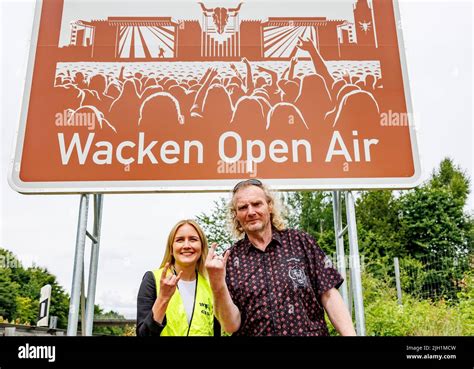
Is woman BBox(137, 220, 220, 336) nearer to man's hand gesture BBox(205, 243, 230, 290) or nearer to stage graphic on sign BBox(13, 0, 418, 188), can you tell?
man's hand gesture BBox(205, 243, 230, 290)

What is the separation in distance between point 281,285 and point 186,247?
37cm

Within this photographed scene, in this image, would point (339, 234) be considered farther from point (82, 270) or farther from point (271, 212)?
point (82, 270)

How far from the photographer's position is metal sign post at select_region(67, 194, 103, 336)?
2285 mm

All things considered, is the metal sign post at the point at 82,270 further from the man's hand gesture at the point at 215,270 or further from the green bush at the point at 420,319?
the green bush at the point at 420,319

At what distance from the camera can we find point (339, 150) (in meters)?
2.47

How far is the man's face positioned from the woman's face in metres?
0.18

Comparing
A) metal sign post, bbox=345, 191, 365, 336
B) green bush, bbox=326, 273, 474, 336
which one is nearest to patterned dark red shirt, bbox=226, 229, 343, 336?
metal sign post, bbox=345, 191, 365, 336

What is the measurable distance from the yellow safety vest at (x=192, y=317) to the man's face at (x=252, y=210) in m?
0.30

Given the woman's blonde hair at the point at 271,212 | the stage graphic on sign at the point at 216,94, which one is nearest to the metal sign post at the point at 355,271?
the stage graphic on sign at the point at 216,94

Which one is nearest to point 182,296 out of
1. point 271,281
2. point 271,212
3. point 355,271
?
point 271,281

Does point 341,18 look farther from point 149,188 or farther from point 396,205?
point 396,205

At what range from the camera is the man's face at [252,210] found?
158cm

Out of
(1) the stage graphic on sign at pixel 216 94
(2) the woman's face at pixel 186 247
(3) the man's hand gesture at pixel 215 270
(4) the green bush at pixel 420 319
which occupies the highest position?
(1) the stage graphic on sign at pixel 216 94

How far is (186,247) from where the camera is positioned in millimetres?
1610
